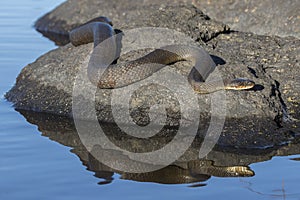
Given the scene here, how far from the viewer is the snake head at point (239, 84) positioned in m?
9.52

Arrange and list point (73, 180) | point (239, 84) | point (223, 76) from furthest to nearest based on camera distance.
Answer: point (223, 76) → point (239, 84) → point (73, 180)

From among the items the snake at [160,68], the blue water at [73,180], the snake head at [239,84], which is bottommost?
the blue water at [73,180]

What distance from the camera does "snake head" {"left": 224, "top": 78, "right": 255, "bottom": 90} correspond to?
952 cm

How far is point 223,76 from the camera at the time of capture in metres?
9.99

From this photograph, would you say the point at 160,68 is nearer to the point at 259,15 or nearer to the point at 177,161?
the point at 177,161

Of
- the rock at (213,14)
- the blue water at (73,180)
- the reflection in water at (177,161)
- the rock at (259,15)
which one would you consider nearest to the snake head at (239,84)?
the reflection in water at (177,161)

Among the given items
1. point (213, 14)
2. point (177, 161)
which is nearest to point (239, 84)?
point (177, 161)

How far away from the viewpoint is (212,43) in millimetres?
11398

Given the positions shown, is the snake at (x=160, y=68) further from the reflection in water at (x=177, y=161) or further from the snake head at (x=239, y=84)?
the reflection in water at (x=177, y=161)

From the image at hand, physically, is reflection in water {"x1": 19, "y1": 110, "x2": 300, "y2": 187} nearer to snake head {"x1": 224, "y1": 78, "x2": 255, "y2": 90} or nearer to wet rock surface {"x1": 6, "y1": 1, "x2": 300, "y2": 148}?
wet rock surface {"x1": 6, "y1": 1, "x2": 300, "y2": 148}

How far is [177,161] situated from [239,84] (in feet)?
5.63

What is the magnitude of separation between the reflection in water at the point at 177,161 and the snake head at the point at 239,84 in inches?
37.2

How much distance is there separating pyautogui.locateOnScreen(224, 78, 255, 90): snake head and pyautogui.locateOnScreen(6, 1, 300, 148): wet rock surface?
96mm

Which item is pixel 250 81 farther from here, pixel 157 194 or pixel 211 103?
pixel 157 194
